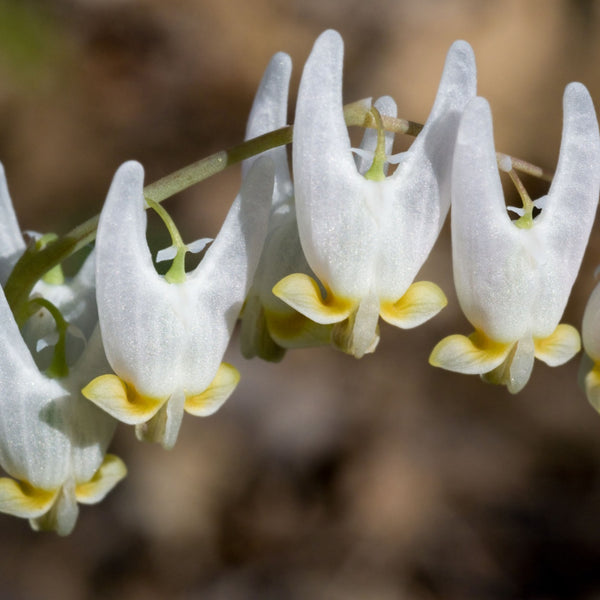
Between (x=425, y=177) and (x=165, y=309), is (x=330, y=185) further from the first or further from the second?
(x=165, y=309)

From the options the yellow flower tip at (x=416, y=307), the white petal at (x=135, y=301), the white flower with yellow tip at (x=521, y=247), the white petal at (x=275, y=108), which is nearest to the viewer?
the white petal at (x=135, y=301)

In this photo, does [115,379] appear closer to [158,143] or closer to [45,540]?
[45,540]

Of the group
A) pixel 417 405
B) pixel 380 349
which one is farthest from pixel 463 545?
pixel 380 349

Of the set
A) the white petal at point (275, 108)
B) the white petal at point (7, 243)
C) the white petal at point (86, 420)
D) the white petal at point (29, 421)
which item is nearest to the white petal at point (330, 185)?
the white petal at point (275, 108)

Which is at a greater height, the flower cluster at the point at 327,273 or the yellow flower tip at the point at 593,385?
the flower cluster at the point at 327,273

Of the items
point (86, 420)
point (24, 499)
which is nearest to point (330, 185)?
point (86, 420)

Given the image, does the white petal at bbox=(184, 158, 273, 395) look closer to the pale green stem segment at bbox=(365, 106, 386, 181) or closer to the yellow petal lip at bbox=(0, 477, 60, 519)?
the pale green stem segment at bbox=(365, 106, 386, 181)

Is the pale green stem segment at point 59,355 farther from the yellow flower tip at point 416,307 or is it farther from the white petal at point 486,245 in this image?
the white petal at point 486,245
